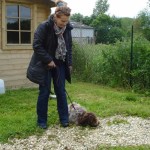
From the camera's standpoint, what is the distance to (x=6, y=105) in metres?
7.80

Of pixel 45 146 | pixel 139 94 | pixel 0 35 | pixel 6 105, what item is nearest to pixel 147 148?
pixel 45 146

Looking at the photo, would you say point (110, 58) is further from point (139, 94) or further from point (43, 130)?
point (43, 130)

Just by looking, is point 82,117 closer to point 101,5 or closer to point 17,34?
point 17,34

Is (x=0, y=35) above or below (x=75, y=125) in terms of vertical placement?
above

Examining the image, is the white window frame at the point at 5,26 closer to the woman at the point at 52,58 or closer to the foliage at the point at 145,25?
the woman at the point at 52,58

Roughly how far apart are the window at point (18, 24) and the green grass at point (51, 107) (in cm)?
135

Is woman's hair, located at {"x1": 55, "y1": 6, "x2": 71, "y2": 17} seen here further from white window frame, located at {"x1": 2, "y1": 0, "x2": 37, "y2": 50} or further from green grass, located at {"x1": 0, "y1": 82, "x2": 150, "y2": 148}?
white window frame, located at {"x1": 2, "y1": 0, "x2": 37, "y2": 50}

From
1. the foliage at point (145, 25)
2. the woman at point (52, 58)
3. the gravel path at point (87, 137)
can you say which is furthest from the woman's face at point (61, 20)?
the foliage at point (145, 25)

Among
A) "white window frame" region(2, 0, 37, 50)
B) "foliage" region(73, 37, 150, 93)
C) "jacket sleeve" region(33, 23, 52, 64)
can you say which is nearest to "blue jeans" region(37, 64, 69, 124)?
"jacket sleeve" region(33, 23, 52, 64)

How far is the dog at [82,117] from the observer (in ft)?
20.0

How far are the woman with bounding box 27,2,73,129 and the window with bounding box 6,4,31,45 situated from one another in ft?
13.1

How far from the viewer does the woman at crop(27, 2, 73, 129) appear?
5633 millimetres

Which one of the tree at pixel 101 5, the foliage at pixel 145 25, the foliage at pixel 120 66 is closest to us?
the foliage at pixel 120 66

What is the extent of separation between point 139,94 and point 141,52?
4.26 feet
